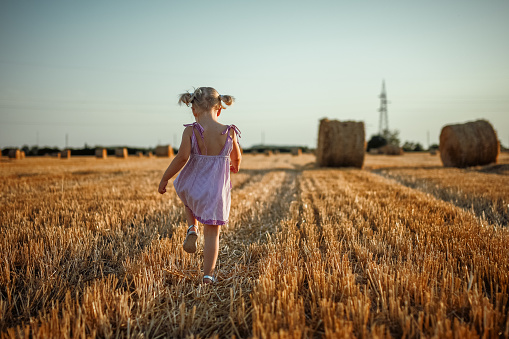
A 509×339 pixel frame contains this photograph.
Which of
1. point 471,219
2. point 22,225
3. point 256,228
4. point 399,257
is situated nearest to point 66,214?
point 22,225

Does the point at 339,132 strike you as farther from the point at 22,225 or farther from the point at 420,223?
the point at 22,225

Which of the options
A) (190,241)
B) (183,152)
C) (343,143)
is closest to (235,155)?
(183,152)

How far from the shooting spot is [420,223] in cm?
380

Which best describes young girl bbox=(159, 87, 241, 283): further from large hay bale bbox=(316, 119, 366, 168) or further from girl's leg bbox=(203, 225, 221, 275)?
large hay bale bbox=(316, 119, 366, 168)

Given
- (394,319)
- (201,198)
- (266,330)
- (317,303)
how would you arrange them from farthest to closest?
(201,198), (317,303), (394,319), (266,330)

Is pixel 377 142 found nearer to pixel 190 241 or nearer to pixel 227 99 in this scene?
pixel 227 99

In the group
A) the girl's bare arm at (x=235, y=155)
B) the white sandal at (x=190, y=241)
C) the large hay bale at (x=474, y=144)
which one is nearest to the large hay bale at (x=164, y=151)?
the large hay bale at (x=474, y=144)

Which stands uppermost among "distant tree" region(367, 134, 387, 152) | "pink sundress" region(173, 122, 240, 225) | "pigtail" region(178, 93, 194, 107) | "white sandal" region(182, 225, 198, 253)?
"distant tree" region(367, 134, 387, 152)

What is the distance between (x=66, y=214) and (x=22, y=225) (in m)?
0.57

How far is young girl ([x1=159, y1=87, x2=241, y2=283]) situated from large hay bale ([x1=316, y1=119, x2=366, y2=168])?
12.1 m

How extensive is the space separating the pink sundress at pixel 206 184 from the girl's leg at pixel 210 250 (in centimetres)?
9

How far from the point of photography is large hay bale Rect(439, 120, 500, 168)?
1282 centimetres

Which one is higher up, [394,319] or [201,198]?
[201,198]

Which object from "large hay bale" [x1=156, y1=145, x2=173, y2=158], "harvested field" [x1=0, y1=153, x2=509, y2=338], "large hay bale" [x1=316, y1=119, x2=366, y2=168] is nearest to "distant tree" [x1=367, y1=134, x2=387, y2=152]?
"large hay bale" [x1=156, y1=145, x2=173, y2=158]
